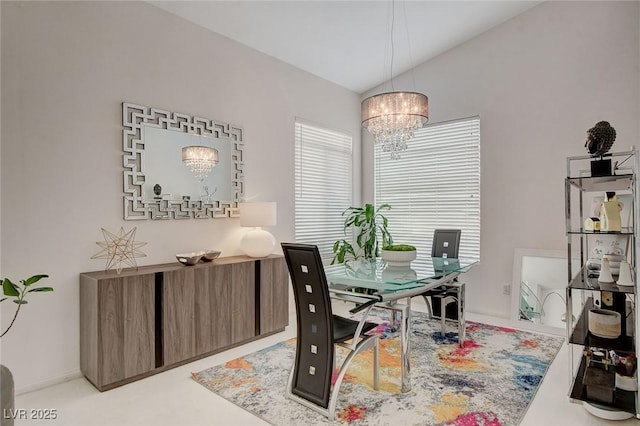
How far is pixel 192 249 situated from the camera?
11.2 ft

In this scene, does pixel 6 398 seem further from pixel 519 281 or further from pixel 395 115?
pixel 519 281

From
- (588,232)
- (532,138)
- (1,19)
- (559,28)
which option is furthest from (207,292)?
(559,28)

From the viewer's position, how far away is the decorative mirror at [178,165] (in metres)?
3.02

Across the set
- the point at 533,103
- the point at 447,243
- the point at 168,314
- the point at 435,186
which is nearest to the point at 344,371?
the point at 168,314

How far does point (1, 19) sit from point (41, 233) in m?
1.43

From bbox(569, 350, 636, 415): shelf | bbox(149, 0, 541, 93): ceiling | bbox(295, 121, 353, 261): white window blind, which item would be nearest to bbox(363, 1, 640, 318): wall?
bbox(149, 0, 541, 93): ceiling

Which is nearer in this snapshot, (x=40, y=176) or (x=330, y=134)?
(x=40, y=176)

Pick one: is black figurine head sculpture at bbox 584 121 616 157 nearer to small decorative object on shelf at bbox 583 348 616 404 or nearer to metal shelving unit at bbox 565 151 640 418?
metal shelving unit at bbox 565 151 640 418

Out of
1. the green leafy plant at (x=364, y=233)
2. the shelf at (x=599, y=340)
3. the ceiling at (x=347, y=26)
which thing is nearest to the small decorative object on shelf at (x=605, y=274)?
the shelf at (x=599, y=340)

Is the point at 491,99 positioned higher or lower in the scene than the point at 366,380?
higher

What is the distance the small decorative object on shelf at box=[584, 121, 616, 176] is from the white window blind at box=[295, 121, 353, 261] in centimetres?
299

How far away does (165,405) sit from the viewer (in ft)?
7.74

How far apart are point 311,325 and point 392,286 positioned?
0.57 metres

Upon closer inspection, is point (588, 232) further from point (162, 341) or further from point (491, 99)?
point (162, 341)
